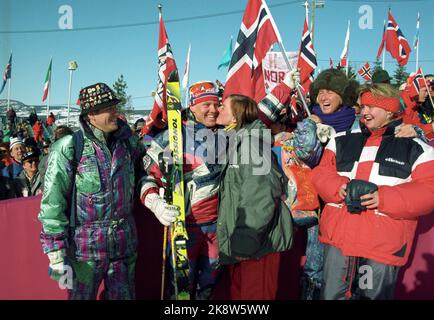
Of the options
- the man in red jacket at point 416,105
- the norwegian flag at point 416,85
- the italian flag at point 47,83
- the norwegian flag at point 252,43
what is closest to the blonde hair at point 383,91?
→ the norwegian flag at point 252,43

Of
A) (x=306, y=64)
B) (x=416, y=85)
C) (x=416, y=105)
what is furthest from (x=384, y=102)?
(x=416, y=85)

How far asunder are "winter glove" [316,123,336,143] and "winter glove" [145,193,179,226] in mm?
1262

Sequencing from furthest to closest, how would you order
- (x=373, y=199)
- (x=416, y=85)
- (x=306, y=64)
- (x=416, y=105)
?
(x=416, y=85)
(x=416, y=105)
(x=306, y=64)
(x=373, y=199)

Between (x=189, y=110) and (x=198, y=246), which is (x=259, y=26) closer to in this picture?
(x=189, y=110)

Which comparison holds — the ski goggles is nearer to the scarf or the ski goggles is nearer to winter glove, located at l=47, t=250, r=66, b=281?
the scarf

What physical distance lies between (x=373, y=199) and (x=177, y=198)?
A: 138cm

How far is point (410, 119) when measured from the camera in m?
6.21

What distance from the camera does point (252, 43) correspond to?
15.2ft

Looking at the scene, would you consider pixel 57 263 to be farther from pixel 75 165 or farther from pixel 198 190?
pixel 198 190

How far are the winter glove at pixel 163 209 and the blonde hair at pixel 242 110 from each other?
771mm

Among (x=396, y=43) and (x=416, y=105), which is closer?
(x=416, y=105)

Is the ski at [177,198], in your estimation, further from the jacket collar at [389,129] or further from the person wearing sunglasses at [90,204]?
the jacket collar at [389,129]

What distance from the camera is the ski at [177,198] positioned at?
3.11 metres
